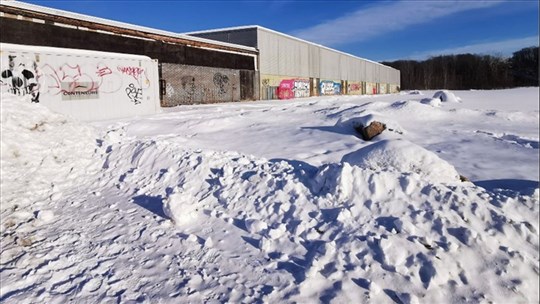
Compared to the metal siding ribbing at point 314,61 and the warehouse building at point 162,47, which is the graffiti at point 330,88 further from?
the warehouse building at point 162,47

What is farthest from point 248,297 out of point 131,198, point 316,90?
point 316,90

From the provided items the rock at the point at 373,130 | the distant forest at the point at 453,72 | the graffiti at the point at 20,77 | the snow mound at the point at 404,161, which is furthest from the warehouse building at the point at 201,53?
the distant forest at the point at 453,72

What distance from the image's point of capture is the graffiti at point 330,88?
4601cm

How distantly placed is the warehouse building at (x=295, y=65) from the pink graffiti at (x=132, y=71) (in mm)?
18146

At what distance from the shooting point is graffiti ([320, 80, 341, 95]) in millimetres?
46013

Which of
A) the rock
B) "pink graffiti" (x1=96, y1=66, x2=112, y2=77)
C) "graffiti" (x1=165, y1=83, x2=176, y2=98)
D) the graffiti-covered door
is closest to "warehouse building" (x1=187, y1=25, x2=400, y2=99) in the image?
the graffiti-covered door

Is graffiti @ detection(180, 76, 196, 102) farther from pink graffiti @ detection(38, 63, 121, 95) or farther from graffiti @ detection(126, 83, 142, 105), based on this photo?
pink graffiti @ detection(38, 63, 121, 95)

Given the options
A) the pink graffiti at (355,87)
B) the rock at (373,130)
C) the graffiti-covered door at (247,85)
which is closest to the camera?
the rock at (373,130)

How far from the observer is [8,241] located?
4.96 metres

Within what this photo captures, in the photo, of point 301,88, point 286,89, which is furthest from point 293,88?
point 301,88

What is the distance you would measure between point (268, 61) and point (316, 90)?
11.2m

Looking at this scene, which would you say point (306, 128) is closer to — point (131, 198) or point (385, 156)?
point (385, 156)

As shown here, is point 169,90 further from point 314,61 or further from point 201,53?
point 314,61

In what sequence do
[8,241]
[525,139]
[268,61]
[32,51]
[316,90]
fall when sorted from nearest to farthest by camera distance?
[8,241]
[525,139]
[32,51]
[268,61]
[316,90]
